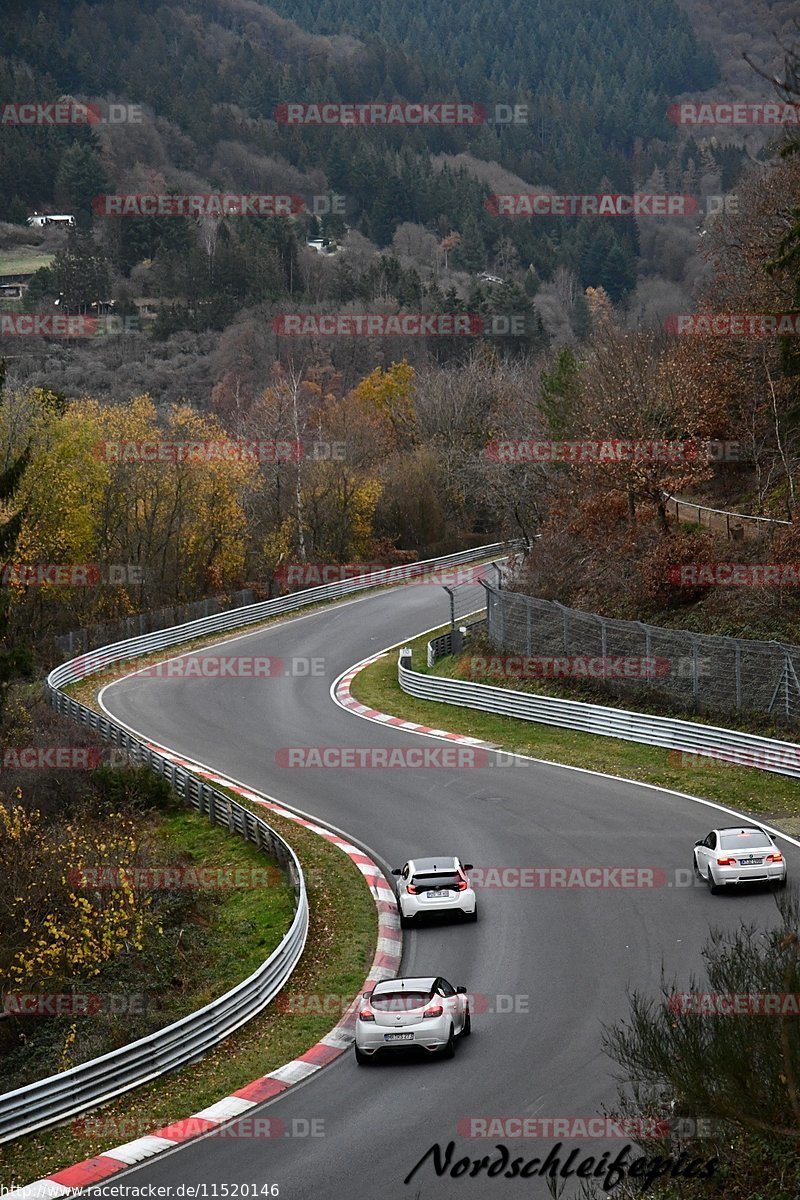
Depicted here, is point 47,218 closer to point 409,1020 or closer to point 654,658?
point 654,658

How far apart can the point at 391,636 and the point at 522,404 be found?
23.5m

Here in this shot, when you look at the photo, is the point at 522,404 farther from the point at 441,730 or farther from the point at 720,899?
the point at 720,899

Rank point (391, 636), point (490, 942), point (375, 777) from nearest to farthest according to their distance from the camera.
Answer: point (490, 942) → point (375, 777) → point (391, 636)

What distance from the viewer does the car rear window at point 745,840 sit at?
22078 millimetres

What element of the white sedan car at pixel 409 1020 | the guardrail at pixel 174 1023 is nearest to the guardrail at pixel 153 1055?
the guardrail at pixel 174 1023

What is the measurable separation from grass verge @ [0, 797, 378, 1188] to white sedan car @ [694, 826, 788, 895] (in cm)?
595

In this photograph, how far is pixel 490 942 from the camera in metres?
20.9

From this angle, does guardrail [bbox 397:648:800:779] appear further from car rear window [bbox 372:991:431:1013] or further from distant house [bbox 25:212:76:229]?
Answer: distant house [bbox 25:212:76:229]

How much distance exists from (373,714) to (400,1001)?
2419 cm

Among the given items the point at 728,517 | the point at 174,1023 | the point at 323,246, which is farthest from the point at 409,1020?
the point at 323,246

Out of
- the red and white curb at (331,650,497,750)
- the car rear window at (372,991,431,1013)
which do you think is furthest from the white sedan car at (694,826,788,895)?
the red and white curb at (331,650,497,750)

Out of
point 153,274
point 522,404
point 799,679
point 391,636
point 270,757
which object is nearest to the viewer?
point 799,679

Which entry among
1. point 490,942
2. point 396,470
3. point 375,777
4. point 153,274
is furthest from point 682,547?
point 153,274

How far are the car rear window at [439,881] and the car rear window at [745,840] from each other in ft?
15.2
